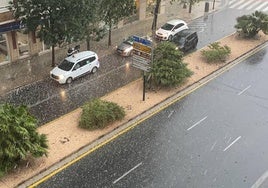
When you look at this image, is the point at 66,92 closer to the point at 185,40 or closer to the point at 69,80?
the point at 69,80

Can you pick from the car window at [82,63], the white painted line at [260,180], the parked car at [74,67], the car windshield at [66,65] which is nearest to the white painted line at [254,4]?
the parked car at [74,67]

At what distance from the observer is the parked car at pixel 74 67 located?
2822 cm

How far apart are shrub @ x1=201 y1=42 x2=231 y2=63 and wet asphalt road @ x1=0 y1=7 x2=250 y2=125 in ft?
19.4

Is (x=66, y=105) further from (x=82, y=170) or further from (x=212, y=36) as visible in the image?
(x=212, y=36)

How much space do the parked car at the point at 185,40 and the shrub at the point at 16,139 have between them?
17.3 m

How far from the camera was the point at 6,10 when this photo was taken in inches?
1127

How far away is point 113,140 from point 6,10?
515 inches

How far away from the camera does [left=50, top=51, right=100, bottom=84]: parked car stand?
2822 cm

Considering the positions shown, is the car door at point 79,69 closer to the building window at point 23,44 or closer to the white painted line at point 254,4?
the building window at point 23,44

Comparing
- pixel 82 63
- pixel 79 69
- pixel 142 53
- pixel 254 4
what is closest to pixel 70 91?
pixel 79 69

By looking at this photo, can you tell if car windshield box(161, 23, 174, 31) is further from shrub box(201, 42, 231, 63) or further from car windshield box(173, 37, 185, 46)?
→ shrub box(201, 42, 231, 63)

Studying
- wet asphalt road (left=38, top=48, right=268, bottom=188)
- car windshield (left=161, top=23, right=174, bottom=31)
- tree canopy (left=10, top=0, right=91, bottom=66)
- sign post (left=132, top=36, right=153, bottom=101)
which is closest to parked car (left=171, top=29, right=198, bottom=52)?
car windshield (left=161, top=23, right=174, bottom=31)

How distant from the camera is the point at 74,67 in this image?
28688mm

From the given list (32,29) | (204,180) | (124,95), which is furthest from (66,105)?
(204,180)
